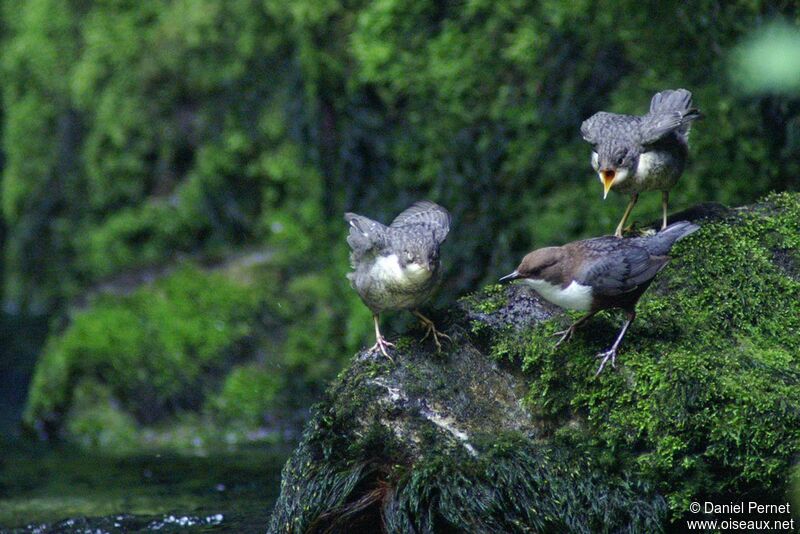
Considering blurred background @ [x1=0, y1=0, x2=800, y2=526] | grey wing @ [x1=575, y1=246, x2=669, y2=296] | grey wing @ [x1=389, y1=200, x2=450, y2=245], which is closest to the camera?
grey wing @ [x1=575, y1=246, x2=669, y2=296]

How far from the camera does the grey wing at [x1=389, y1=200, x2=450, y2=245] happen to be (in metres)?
4.31

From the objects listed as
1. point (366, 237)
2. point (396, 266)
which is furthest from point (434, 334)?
point (366, 237)

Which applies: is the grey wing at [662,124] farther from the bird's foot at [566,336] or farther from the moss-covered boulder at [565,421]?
the bird's foot at [566,336]

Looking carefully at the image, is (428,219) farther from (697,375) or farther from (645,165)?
(697,375)

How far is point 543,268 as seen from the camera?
3.79 metres

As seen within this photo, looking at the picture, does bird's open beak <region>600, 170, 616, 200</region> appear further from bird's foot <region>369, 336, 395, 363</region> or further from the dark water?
the dark water

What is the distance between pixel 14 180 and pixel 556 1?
247 inches

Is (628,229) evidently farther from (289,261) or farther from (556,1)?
(289,261)

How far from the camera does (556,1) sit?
22.6 ft

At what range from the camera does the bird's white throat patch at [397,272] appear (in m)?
3.99

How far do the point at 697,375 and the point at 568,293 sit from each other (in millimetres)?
605

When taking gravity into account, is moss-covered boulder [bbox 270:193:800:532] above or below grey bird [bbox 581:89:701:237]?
below

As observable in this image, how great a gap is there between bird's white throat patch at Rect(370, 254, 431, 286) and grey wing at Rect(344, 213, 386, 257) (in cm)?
7

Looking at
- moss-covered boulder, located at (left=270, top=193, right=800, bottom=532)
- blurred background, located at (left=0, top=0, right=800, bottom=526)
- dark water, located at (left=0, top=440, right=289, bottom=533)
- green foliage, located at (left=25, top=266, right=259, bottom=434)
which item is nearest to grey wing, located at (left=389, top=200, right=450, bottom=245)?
moss-covered boulder, located at (left=270, top=193, right=800, bottom=532)
